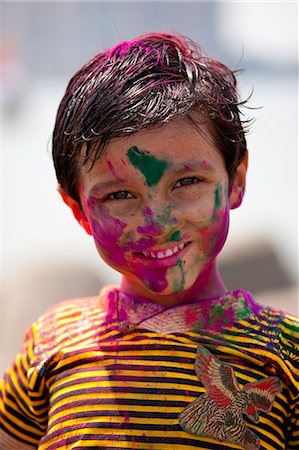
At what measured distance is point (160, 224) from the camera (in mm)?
1533

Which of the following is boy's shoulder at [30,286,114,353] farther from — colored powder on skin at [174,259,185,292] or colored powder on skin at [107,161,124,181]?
colored powder on skin at [107,161,124,181]

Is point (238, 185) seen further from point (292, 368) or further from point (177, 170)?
point (292, 368)

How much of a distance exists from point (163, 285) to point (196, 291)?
0.14 metres

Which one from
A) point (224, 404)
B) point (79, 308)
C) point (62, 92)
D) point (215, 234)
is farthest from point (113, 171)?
point (62, 92)

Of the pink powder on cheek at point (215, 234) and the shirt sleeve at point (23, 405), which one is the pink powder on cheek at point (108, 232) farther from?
the shirt sleeve at point (23, 405)

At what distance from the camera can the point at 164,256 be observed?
5.17 ft

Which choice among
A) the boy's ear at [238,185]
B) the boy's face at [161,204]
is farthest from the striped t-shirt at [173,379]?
the boy's ear at [238,185]

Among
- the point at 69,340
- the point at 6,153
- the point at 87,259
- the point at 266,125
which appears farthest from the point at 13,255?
the point at 69,340

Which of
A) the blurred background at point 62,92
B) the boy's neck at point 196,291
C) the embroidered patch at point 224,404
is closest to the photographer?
the embroidered patch at point 224,404

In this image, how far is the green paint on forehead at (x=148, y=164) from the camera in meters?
1.54

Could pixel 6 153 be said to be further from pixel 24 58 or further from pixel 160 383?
pixel 160 383

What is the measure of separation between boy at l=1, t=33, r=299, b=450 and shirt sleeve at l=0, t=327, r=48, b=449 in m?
0.05

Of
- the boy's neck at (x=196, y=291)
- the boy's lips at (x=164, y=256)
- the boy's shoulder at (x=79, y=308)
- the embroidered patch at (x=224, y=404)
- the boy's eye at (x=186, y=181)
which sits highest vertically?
the boy's eye at (x=186, y=181)

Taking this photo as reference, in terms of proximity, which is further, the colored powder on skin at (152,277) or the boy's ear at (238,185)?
the boy's ear at (238,185)
